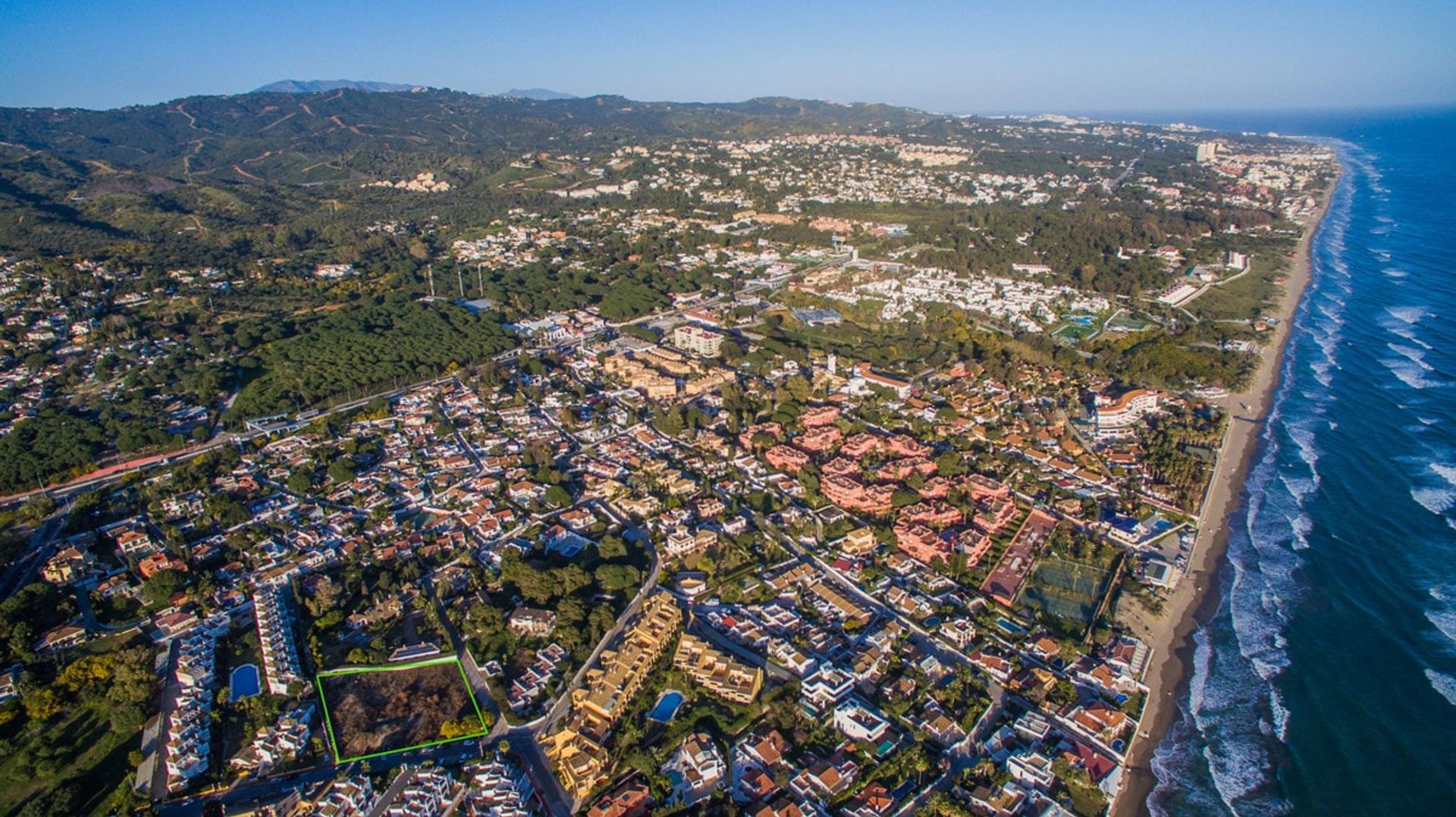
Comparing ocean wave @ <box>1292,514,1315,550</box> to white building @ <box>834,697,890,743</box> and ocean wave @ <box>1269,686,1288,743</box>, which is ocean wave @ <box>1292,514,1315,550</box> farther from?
white building @ <box>834,697,890,743</box>

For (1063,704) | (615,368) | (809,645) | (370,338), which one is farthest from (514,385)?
(1063,704)

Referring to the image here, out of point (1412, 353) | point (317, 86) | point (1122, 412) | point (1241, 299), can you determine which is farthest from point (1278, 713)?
point (317, 86)

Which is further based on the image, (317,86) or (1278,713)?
(317,86)

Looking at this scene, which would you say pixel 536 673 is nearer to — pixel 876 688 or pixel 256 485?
pixel 876 688

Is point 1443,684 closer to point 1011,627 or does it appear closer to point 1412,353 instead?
point 1011,627

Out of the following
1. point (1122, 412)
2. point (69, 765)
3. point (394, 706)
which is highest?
point (1122, 412)

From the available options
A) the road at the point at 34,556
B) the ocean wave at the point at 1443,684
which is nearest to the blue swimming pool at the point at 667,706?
the ocean wave at the point at 1443,684
